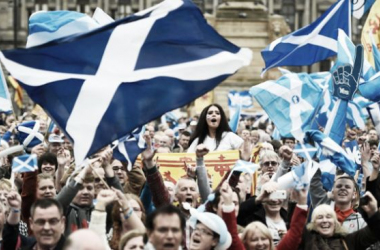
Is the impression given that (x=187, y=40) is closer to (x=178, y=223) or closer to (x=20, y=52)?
(x=20, y=52)

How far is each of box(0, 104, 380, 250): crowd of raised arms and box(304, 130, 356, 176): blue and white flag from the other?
16 cm

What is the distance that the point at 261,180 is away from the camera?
39.3ft

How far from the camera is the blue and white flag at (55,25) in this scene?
1113 centimetres

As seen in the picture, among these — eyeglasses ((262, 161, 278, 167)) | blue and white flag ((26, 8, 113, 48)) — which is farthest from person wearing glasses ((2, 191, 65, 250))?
eyeglasses ((262, 161, 278, 167))

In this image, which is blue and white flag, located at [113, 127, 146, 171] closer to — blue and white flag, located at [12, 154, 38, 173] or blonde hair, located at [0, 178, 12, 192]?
blue and white flag, located at [12, 154, 38, 173]

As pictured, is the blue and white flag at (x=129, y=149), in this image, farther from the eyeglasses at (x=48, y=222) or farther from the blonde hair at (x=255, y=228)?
the eyeglasses at (x=48, y=222)

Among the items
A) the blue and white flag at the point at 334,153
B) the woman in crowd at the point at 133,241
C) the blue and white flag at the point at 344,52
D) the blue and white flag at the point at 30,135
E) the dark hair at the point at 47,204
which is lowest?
the blue and white flag at the point at 30,135

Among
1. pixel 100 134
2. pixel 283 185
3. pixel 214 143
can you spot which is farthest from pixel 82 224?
pixel 214 143

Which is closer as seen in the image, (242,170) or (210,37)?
(210,37)

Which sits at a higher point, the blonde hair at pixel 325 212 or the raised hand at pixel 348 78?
the raised hand at pixel 348 78

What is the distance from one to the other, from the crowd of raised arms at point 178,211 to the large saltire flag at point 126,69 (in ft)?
1.43

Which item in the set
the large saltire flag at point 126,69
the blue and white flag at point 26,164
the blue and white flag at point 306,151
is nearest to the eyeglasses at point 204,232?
the large saltire flag at point 126,69

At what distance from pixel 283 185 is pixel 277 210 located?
0.60 metres

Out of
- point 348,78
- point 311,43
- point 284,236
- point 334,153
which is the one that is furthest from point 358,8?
point 284,236
